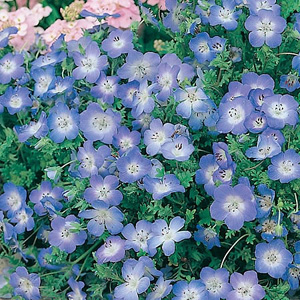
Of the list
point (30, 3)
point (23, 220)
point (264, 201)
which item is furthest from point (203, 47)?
point (30, 3)

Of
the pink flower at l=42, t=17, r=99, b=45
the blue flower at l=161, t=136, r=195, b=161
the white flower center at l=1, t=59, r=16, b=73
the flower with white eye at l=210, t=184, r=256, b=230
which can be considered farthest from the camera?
Result: the pink flower at l=42, t=17, r=99, b=45

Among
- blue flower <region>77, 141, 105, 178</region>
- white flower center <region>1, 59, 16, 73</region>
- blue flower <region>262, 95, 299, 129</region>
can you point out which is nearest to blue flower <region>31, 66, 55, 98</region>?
white flower center <region>1, 59, 16, 73</region>

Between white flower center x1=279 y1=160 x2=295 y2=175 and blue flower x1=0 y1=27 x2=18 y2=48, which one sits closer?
white flower center x1=279 y1=160 x2=295 y2=175

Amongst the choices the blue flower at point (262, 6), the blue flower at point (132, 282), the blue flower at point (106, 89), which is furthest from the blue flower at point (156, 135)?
the blue flower at point (262, 6)

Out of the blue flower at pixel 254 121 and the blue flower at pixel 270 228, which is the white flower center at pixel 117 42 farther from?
the blue flower at pixel 270 228

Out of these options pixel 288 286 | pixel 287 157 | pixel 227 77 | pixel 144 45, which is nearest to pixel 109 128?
pixel 227 77

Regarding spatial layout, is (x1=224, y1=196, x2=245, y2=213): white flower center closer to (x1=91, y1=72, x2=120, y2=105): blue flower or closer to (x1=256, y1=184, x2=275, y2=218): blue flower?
(x1=256, y1=184, x2=275, y2=218): blue flower

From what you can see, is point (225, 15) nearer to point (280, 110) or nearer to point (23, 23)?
point (280, 110)
